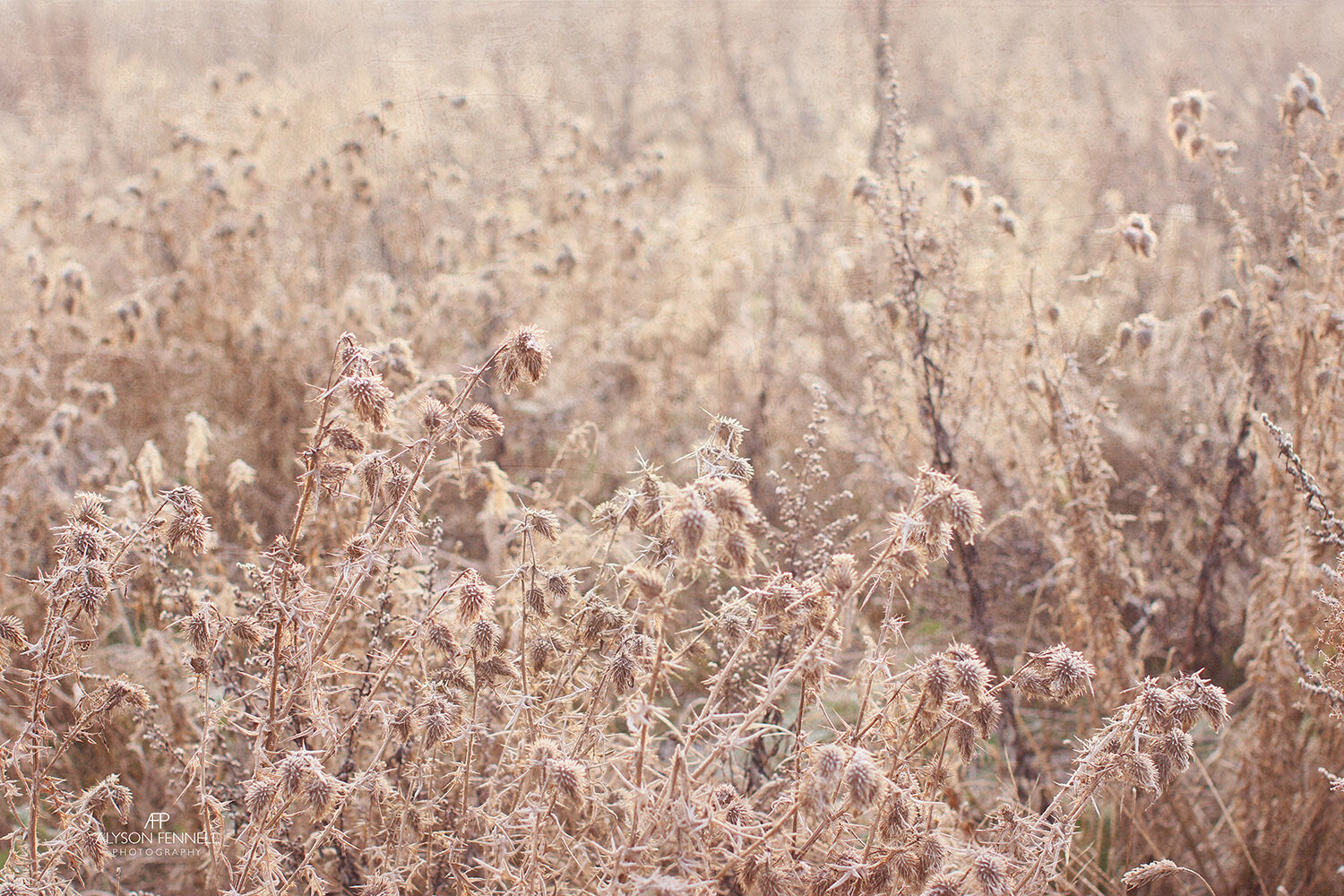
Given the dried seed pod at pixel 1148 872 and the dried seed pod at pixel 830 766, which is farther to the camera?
the dried seed pod at pixel 1148 872

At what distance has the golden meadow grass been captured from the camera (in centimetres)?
138

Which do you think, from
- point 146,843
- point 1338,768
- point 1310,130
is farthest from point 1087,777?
point 1310,130

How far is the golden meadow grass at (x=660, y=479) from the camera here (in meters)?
1.38

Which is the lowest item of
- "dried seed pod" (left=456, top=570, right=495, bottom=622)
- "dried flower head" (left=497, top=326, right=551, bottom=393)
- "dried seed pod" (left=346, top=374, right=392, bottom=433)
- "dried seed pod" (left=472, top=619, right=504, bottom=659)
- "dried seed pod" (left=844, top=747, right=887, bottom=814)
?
"dried seed pod" (left=844, top=747, right=887, bottom=814)

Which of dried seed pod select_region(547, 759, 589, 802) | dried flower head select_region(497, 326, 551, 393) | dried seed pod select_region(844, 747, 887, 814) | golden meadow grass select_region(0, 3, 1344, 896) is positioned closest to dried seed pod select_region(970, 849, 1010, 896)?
golden meadow grass select_region(0, 3, 1344, 896)

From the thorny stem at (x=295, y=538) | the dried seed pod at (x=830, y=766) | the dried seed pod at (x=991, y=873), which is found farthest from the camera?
the thorny stem at (x=295, y=538)

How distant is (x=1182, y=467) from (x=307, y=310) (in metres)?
3.30

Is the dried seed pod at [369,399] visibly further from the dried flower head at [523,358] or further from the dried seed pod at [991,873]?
the dried seed pod at [991,873]

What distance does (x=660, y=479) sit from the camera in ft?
5.32

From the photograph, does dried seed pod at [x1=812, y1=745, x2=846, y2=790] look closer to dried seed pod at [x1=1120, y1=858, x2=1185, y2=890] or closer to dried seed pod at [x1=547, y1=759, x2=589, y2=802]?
dried seed pod at [x1=547, y1=759, x2=589, y2=802]

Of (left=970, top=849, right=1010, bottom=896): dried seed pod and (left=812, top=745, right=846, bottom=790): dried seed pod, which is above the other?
(left=812, top=745, right=846, bottom=790): dried seed pod

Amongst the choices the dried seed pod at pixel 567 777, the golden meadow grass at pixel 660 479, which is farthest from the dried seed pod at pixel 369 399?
the dried seed pod at pixel 567 777

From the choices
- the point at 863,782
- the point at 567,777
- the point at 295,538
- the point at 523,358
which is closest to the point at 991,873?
the point at 863,782

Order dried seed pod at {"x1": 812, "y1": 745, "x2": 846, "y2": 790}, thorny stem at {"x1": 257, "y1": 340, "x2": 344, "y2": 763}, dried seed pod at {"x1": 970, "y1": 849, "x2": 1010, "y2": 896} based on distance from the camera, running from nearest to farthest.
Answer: dried seed pod at {"x1": 812, "y1": 745, "x2": 846, "y2": 790} < dried seed pod at {"x1": 970, "y1": 849, "x2": 1010, "y2": 896} < thorny stem at {"x1": 257, "y1": 340, "x2": 344, "y2": 763}
